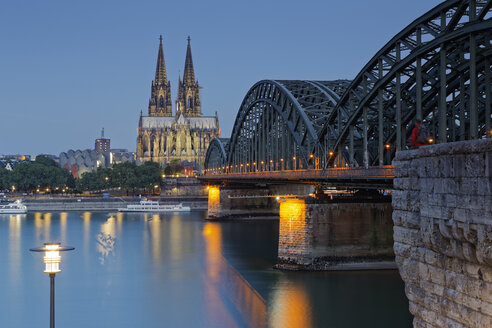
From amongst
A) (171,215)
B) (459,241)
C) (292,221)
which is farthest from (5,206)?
(459,241)

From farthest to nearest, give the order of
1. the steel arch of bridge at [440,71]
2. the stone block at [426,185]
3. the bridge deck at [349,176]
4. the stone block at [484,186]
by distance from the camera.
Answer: the bridge deck at [349,176], the steel arch of bridge at [440,71], the stone block at [426,185], the stone block at [484,186]

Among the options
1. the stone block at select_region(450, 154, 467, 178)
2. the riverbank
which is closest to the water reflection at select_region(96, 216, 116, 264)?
the riverbank

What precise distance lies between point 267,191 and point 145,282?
5657 centimetres

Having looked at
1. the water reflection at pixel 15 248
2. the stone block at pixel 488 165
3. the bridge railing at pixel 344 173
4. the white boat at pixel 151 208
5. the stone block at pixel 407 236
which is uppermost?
the bridge railing at pixel 344 173

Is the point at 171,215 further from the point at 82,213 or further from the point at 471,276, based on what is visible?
the point at 471,276

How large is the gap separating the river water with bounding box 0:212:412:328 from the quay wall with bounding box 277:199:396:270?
1114mm

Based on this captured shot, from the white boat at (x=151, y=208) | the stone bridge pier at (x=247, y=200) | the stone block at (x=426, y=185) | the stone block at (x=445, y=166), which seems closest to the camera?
the stone block at (x=445, y=166)

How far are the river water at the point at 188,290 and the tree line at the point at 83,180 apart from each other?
295 ft

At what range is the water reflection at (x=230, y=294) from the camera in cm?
3411

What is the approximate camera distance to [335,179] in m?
43.9

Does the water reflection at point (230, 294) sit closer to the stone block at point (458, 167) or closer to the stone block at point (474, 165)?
the stone block at point (458, 167)

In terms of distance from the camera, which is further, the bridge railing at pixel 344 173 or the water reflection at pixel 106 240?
the water reflection at pixel 106 240

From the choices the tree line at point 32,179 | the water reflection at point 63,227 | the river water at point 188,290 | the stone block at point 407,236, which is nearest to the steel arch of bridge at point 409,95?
the river water at point 188,290

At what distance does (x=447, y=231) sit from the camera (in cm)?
1368
